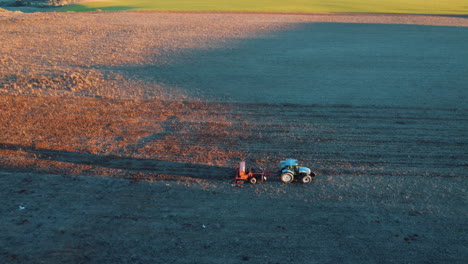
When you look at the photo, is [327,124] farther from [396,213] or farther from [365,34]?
[365,34]

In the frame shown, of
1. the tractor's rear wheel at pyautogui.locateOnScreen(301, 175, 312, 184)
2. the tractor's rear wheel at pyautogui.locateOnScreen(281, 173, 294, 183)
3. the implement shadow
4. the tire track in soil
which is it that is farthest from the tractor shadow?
the implement shadow

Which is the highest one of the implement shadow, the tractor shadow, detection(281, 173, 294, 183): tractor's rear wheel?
the implement shadow

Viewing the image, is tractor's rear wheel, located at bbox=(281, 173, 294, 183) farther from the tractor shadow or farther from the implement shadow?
the implement shadow

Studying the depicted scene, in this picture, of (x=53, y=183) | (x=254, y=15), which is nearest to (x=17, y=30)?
(x=254, y=15)

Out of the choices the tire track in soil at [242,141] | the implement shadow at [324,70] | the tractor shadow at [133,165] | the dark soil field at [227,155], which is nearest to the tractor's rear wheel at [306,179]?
the dark soil field at [227,155]

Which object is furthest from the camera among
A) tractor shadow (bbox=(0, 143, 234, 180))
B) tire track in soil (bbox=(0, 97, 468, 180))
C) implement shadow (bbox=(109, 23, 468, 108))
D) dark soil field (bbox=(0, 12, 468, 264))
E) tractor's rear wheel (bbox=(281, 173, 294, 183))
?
implement shadow (bbox=(109, 23, 468, 108))

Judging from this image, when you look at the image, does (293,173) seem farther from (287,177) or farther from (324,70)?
(324,70)
